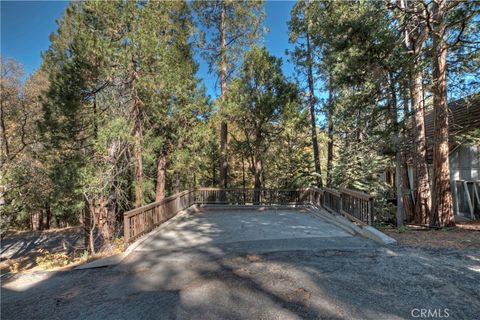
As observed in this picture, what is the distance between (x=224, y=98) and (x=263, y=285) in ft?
35.8

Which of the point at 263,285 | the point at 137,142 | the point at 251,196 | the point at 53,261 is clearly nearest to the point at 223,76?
the point at 251,196

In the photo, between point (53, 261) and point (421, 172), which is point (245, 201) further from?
point (53, 261)

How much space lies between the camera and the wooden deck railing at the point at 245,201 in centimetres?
630

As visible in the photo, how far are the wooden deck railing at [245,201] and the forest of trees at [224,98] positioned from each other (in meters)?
1.39

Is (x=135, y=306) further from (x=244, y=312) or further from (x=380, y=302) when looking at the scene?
(x=380, y=302)

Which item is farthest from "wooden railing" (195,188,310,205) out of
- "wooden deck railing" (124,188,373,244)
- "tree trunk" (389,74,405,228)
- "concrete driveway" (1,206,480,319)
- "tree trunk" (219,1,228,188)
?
"concrete driveway" (1,206,480,319)

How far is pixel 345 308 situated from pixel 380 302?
0.43 metres

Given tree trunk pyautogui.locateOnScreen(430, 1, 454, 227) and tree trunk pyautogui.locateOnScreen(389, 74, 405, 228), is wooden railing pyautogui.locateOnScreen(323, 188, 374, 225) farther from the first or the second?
tree trunk pyautogui.locateOnScreen(430, 1, 454, 227)

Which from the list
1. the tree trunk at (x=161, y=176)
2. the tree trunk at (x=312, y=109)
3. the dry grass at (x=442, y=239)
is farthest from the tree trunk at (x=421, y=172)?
the tree trunk at (x=161, y=176)

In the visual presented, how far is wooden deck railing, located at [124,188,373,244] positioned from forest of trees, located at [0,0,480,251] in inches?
54.8

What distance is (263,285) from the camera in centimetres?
362

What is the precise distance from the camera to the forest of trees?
7285mm

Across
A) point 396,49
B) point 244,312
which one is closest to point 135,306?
point 244,312

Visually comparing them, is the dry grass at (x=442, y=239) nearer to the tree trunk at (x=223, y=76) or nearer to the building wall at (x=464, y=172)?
the building wall at (x=464, y=172)
